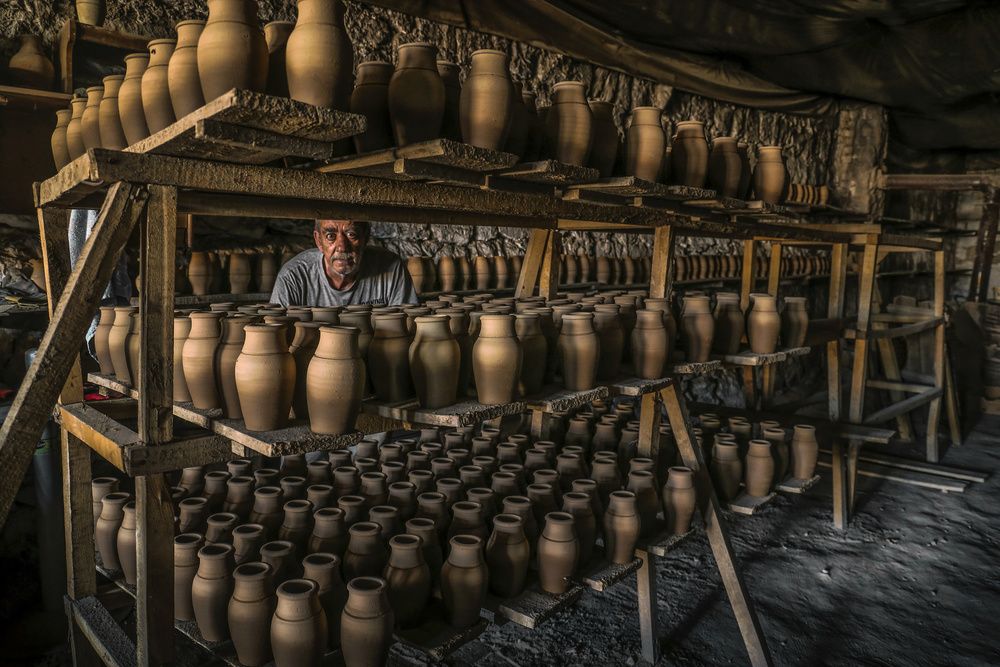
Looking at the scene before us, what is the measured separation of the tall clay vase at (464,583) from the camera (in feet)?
6.25

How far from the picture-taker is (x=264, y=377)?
1.54 m

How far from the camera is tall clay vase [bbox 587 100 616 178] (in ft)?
7.98

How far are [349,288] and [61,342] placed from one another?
8.08ft

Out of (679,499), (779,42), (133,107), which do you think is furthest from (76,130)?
(779,42)

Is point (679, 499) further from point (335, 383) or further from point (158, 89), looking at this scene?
point (158, 89)

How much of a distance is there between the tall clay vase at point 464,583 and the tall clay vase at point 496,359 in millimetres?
477

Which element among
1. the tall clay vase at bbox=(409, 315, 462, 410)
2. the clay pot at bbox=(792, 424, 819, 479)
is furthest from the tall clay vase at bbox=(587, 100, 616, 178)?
the clay pot at bbox=(792, 424, 819, 479)

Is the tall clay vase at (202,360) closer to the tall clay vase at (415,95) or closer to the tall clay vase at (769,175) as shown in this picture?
the tall clay vase at (415,95)

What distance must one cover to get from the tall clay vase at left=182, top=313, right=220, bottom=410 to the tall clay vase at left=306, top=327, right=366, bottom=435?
31cm

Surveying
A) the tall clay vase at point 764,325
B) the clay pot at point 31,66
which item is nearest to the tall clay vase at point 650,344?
the tall clay vase at point 764,325

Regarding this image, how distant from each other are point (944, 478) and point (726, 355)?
3.12 m

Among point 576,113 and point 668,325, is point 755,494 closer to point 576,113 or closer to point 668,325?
point 668,325

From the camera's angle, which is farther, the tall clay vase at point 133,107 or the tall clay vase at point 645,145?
the tall clay vase at point 645,145

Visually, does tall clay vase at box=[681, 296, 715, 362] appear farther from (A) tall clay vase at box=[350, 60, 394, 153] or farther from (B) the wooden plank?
(B) the wooden plank
